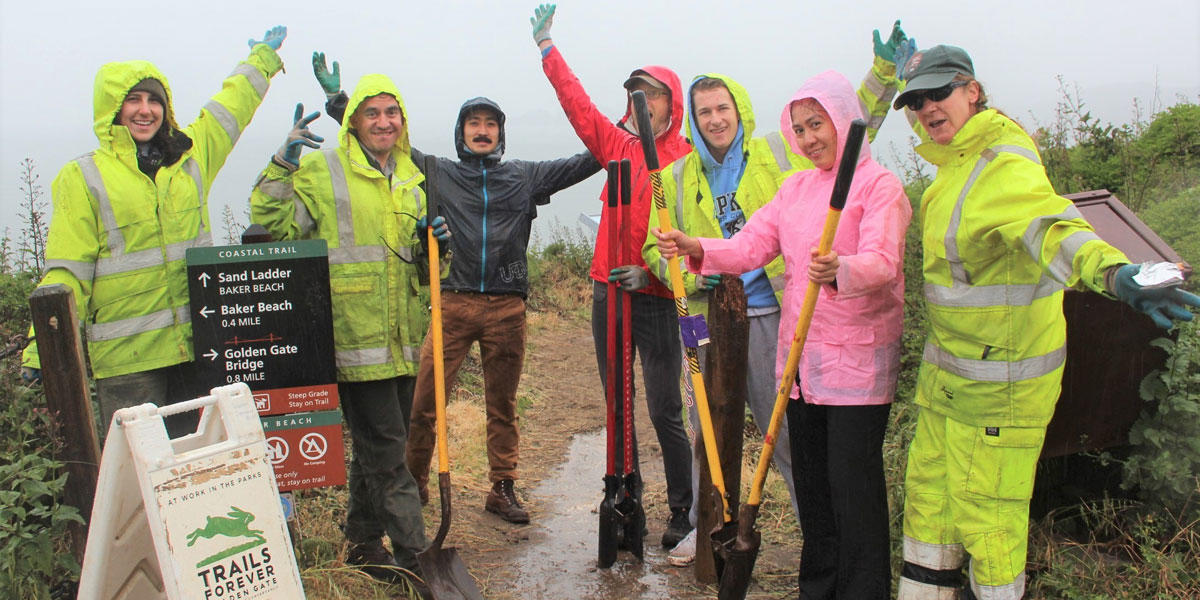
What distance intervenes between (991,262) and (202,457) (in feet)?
8.37

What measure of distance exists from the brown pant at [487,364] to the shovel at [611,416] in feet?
2.33

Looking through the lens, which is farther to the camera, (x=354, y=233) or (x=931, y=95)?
(x=354, y=233)

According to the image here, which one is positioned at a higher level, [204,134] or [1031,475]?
[204,134]

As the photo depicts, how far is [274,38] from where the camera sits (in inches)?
168

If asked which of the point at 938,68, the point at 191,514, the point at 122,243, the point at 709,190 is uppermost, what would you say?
the point at 938,68

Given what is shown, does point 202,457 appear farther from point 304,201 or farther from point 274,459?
point 304,201

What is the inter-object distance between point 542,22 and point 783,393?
271 centimetres

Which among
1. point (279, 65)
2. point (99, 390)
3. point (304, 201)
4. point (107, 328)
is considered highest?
point (279, 65)

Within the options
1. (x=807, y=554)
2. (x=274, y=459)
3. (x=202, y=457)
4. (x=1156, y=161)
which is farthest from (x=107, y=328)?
(x=1156, y=161)

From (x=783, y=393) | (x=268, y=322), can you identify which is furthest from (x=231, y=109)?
(x=783, y=393)

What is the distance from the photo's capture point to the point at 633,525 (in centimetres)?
452

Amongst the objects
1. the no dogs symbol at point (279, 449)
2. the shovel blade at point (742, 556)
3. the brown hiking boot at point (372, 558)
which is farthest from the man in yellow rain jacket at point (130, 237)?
the shovel blade at point (742, 556)

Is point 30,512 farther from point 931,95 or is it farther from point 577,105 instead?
point 931,95

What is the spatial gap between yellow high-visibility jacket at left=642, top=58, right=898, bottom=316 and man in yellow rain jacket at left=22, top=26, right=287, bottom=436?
1991 millimetres
